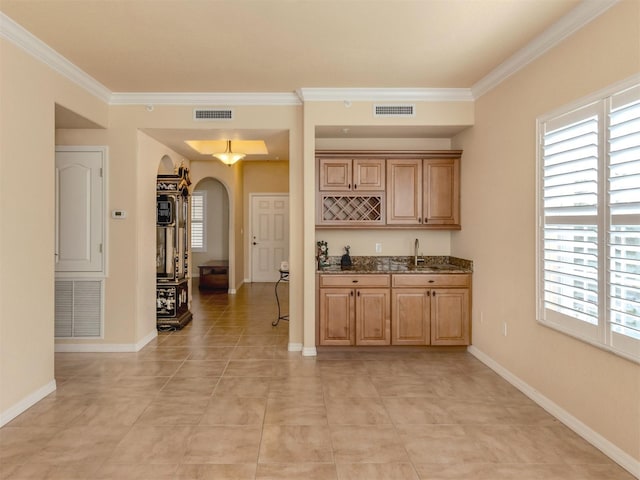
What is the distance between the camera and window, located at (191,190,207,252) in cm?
1023

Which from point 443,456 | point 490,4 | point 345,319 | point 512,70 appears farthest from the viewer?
point 345,319

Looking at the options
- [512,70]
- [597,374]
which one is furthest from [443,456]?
[512,70]

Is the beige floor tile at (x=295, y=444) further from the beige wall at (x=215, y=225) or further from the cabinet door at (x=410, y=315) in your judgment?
the beige wall at (x=215, y=225)

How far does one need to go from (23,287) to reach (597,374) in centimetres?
416

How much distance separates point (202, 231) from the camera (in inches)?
405

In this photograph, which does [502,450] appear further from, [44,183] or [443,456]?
[44,183]

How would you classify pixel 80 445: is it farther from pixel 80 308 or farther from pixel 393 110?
pixel 393 110

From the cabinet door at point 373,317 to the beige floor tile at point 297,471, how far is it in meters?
2.06

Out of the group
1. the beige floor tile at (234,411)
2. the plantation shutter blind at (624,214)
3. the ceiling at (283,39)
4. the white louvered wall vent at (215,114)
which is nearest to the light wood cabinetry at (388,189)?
the ceiling at (283,39)

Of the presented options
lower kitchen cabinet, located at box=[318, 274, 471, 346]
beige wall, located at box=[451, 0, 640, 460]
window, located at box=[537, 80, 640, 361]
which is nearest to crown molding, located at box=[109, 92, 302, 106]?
lower kitchen cabinet, located at box=[318, 274, 471, 346]

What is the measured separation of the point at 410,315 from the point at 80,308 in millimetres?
3744

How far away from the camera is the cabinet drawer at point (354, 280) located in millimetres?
4332

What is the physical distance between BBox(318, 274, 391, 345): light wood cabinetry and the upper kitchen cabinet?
1041 millimetres

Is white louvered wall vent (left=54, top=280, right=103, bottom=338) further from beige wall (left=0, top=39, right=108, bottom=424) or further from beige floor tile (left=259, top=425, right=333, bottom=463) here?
beige floor tile (left=259, top=425, right=333, bottom=463)
